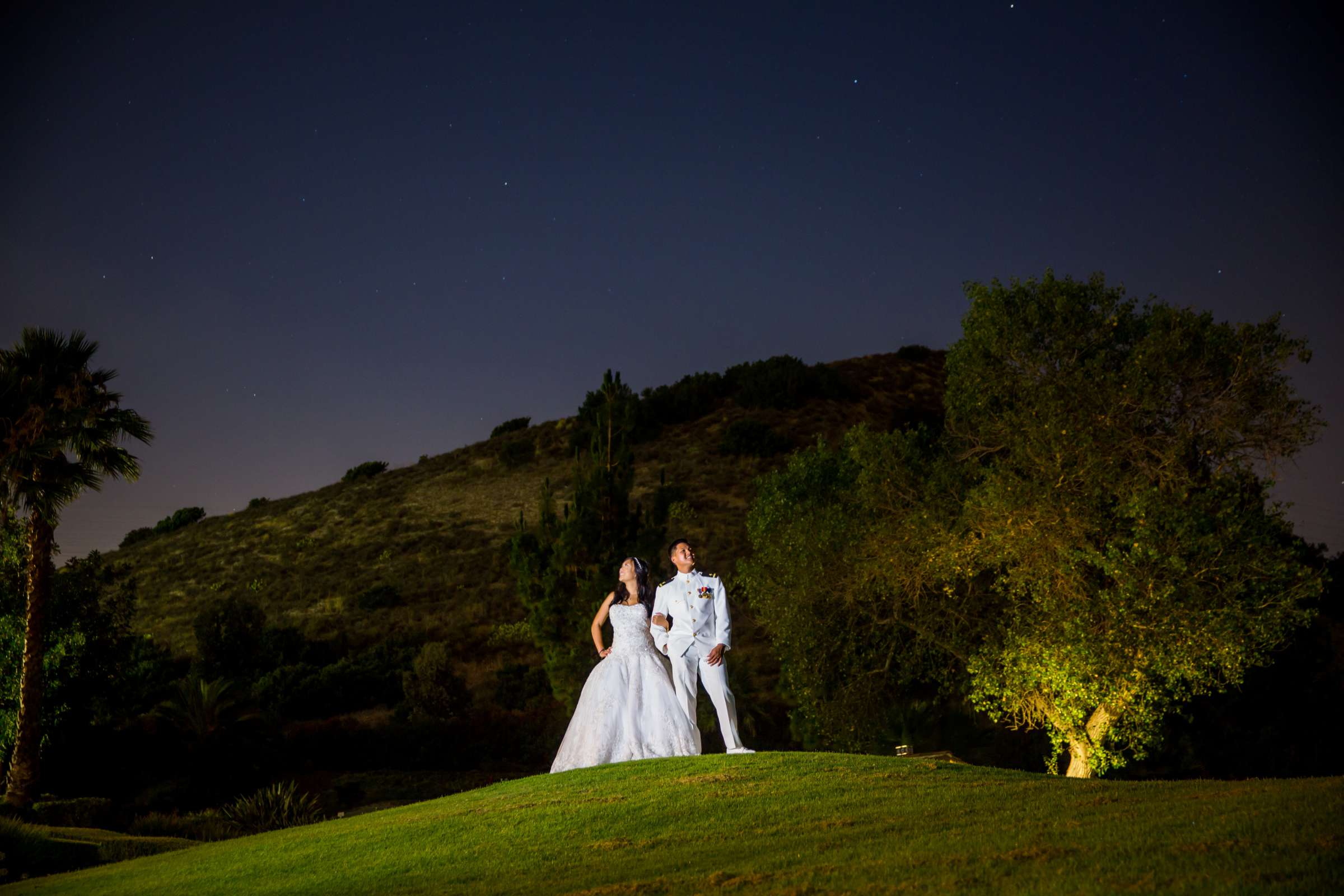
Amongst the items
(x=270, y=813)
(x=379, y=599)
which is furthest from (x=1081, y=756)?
(x=379, y=599)

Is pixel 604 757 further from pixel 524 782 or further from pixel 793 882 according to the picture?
pixel 793 882

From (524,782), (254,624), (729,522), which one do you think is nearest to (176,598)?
(254,624)

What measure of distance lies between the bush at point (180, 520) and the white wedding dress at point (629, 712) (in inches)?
2431

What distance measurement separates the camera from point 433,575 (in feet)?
165

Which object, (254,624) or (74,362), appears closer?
(74,362)

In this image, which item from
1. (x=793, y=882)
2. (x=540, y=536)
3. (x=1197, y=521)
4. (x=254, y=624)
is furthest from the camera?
(x=254, y=624)

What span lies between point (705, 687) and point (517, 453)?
55.2m

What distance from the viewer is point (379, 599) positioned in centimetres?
4722

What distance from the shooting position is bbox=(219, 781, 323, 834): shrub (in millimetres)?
22078

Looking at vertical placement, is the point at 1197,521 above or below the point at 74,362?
below

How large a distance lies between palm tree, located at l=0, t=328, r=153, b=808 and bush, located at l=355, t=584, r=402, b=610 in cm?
2273

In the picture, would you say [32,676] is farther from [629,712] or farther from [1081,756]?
[1081,756]

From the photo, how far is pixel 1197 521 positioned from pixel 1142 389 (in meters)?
2.72

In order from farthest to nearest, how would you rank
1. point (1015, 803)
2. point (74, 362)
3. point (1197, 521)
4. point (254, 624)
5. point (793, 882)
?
point (254, 624) → point (74, 362) → point (1197, 521) → point (1015, 803) → point (793, 882)
